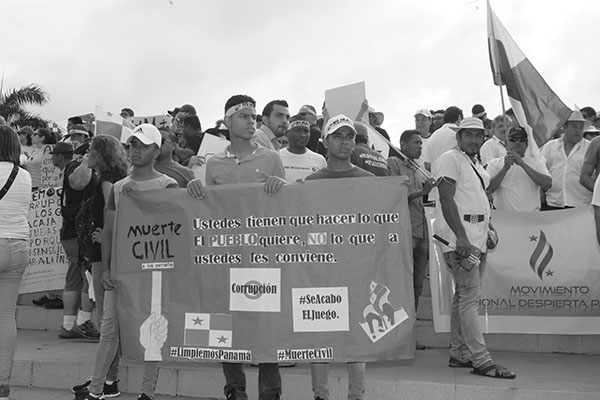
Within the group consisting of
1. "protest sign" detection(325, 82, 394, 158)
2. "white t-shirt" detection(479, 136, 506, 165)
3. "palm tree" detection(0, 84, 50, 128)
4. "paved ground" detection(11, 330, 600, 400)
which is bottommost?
"paved ground" detection(11, 330, 600, 400)

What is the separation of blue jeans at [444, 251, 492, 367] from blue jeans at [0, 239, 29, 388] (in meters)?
3.52

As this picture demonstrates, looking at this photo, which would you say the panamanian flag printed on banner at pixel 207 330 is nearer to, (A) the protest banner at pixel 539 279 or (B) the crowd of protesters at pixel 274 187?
(B) the crowd of protesters at pixel 274 187

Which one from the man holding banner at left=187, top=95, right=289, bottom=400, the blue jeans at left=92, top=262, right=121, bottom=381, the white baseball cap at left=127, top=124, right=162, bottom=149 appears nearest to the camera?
the man holding banner at left=187, top=95, right=289, bottom=400

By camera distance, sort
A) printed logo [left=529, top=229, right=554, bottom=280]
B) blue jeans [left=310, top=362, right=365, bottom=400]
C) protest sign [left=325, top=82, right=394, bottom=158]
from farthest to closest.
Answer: protest sign [left=325, top=82, right=394, bottom=158] → printed logo [left=529, top=229, right=554, bottom=280] → blue jeans [left=310, top=362, right=365, bottom=400]

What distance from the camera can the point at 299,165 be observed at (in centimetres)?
686

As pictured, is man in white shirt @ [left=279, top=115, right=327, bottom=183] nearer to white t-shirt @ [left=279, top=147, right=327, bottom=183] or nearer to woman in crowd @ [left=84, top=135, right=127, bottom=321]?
white t-shirt @ [left=279, top=147, right=327, bottom=183]

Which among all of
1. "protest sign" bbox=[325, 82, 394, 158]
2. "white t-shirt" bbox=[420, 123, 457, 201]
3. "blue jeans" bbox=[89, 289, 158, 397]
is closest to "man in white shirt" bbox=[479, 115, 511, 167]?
"white t-shirt" bbox=[420, 123, 457, 201]

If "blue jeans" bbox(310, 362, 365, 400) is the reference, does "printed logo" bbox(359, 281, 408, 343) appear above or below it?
above

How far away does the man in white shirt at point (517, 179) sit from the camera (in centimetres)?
773

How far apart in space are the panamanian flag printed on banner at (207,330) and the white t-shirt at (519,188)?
12.8 ft

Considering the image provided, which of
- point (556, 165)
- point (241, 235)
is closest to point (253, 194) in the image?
point (241, 235)

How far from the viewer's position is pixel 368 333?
16.4ft

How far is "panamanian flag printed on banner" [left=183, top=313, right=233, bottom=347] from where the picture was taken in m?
5.21

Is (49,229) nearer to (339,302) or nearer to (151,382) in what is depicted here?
Result: (151,382)
